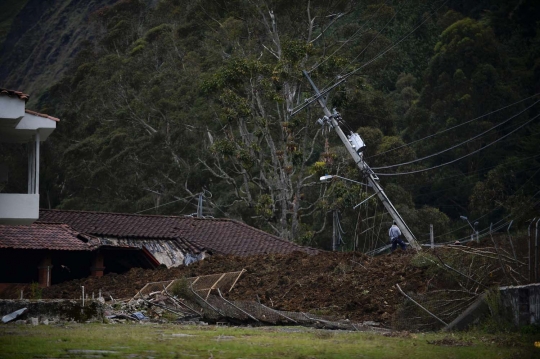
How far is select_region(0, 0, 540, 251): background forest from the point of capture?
45.6 m

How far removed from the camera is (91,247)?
33.3 m

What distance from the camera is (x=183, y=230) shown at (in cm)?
3925

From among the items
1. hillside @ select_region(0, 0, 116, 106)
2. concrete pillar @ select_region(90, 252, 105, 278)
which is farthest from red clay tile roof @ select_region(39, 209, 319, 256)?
hillside @ select_region(0, 0, 116, 106)

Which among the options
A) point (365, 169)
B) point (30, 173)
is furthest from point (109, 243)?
point (365, 169)

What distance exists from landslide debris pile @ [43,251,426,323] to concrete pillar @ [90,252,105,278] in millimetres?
4126

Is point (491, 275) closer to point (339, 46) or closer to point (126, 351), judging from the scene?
point (126, 351)

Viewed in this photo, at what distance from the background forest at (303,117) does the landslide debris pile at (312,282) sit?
47.7ft

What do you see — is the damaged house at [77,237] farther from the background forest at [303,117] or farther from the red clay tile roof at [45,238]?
the background forest at [303,117]

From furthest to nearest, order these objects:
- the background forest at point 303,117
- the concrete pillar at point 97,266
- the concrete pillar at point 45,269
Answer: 1. the background forest at point 303,117
2. the concrete pillar at point 97,266
3. the concrete pillar at point 45,269

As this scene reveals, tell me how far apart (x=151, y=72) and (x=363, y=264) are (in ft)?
129

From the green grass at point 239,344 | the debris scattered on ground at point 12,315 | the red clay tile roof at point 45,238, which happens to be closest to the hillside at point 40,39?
the red clay tile roof at point 45,238

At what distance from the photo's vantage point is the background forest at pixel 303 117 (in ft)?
149

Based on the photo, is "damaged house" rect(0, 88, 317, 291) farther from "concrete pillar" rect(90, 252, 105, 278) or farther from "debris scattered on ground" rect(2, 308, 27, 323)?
"debris scattered on ground" rect(2, 308, 27, 323)

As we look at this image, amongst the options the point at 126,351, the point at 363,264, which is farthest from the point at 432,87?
the point at 126,351
